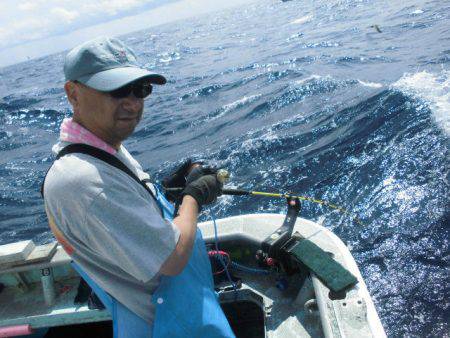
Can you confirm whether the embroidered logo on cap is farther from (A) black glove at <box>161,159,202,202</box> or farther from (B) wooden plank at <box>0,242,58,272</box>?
(B) wooden plank at <box>0,242,58,272</box>

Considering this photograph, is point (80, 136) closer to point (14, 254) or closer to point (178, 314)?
point (178, 314)

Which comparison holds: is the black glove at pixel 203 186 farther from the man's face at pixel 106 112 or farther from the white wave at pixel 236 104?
the white wave at pixel 236 104

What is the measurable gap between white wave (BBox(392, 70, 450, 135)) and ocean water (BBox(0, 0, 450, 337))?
0.11 feet

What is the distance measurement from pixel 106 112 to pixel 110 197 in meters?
0.40

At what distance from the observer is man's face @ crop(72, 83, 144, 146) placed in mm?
1588

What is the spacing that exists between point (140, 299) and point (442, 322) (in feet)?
10.1

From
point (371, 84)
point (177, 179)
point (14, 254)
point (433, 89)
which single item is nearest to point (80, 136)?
point (177, 179)

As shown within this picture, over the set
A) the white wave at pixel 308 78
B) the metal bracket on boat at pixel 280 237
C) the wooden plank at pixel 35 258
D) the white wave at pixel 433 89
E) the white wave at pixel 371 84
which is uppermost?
the metal bracket on boat at pixel 280 237

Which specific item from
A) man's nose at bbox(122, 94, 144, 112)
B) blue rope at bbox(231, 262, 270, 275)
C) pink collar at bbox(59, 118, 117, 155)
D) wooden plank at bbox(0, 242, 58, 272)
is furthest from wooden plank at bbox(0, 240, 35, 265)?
man's nose at bbox(122, 94, 144, 112)

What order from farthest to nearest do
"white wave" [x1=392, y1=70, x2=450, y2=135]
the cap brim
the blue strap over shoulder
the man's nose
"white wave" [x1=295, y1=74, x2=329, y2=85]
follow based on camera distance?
1. "white wave" [x1=295, y1=74, x2=329, y2=85]
2. "white wave" [x1=392, y1=70, x2=450, y2=135]
3. the blue strap over shoulder
4. the man's nose
5. the cap brim

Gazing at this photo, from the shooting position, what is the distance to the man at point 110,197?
4.60 feet

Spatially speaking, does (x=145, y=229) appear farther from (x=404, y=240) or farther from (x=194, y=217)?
(x=404, y=240)

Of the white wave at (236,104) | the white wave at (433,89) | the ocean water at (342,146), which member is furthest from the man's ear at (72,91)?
the white wave at (236,104)

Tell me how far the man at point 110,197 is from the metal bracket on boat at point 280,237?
1259mm
